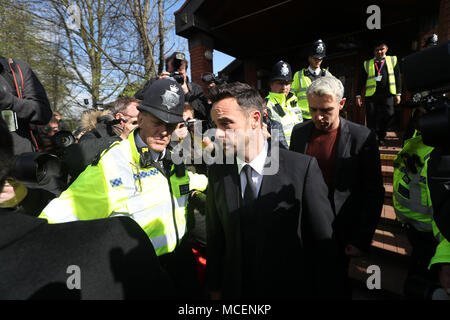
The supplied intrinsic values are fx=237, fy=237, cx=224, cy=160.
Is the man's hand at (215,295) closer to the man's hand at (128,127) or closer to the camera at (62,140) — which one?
the camera at (62,140)

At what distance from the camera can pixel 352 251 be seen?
1.81 metres

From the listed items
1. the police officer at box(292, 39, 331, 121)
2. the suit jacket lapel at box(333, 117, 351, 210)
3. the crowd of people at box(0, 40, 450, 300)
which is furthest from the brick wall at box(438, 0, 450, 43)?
the suit jacket lapel at box(333, 117, 351, 210)

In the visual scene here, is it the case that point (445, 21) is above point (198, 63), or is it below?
below

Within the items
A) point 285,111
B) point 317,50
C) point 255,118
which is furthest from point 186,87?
point 255,118

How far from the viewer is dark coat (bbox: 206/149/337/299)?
54.8 inches

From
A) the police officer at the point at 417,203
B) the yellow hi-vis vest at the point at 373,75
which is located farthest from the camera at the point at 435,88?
the yellow hi-vis vest at the point at 373,75

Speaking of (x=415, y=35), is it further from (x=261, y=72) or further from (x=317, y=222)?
(x=317, y=222)

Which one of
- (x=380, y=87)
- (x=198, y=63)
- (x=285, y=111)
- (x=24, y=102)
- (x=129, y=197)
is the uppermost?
(x=198, y=63)

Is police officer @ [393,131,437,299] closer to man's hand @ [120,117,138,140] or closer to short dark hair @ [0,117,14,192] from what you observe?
short dark hair @ [0,117,14,192]

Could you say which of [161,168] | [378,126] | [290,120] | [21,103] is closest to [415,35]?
[378,126]

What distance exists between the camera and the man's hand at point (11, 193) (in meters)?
0.82

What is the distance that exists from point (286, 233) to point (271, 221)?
122mm

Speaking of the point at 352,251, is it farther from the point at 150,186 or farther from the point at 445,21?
the point at 445,21

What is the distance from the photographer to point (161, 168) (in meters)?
1.66
